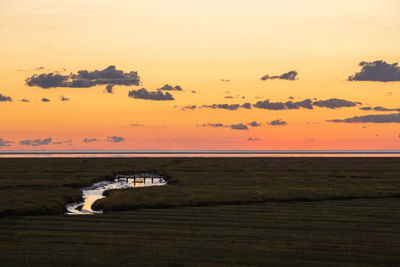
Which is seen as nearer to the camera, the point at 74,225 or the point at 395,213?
the point at 74,225

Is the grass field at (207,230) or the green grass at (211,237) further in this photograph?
the grass field at (207,230)

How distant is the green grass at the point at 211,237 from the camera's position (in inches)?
904

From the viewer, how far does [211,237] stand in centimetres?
2791

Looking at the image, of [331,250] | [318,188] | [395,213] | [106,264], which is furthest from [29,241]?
[318,188]

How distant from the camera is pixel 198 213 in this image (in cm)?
3788

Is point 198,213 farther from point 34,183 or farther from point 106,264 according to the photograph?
point 34,183

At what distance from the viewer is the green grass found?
2297cm

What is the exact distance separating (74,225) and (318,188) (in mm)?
33674

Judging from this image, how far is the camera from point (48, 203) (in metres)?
42.4

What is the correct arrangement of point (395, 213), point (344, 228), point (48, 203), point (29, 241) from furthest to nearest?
point (48, 203)
point (395, 213)
point (344, 228)
point (29, 241)

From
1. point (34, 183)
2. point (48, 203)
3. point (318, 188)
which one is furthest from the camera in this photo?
point (34, 183)

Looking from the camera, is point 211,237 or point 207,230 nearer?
point 211,237

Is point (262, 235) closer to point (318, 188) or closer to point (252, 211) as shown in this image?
point (252, 211)

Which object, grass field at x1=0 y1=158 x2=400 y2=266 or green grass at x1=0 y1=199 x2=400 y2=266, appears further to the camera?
grass field at x1=0 y1=158 x2=400 y2=266
